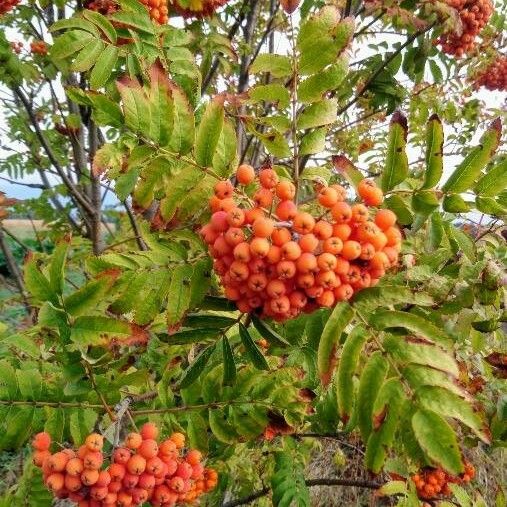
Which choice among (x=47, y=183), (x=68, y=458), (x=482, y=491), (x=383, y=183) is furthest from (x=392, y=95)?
(x=482, y=491)

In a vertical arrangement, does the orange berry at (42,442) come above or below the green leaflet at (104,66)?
below

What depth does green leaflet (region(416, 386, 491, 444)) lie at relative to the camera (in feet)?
3.13

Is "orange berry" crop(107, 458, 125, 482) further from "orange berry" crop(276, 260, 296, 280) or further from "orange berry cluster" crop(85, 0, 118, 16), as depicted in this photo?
"orange berry cluster" crop(85, 0, 118, 16)

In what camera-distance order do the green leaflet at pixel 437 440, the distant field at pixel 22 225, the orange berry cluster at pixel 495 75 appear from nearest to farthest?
1. the green leaflet at pixel 437 440
2. the orange berry cluster at pixel 495 75
3. the distant field at pixel 22 225

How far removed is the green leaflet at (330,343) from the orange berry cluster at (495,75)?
4067 millimetres

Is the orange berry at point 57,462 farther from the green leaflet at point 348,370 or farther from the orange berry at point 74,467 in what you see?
the green leaflet at point 348,370

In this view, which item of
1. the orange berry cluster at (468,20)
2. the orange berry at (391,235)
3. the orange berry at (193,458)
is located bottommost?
the orange berry at (193,458)

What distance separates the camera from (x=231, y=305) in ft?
4.49

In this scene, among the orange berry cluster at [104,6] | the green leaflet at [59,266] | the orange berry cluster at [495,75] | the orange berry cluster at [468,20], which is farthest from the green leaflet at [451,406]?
the orange berry cluster at [495,75]

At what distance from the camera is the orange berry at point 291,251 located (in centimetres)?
105

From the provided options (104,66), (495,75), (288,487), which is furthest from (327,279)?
(495,75)

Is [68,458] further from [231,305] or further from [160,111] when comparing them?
[160,111]

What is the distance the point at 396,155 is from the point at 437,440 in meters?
0.69

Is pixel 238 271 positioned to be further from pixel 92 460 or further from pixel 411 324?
pixel 92 460
